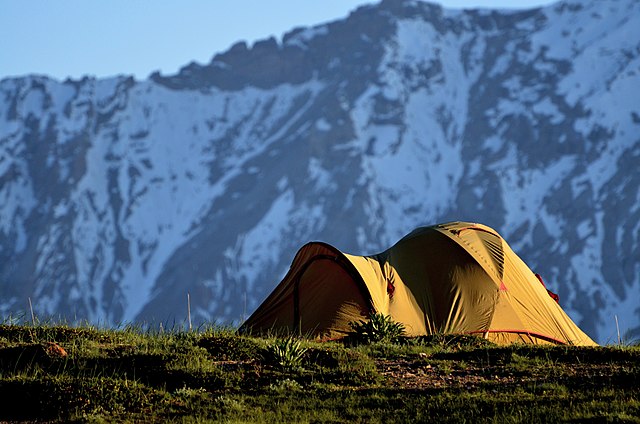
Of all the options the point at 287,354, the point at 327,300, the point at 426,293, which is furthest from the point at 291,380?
the point at 426,293

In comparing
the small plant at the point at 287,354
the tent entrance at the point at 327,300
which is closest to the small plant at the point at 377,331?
the tent entrance at the point at 327,300

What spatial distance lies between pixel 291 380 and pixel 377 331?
4.75 m

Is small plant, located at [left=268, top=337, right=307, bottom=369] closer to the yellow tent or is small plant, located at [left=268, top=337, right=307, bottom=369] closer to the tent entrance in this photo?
the tent entrance

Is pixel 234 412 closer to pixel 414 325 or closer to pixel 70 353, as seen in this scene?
pixel 70 353

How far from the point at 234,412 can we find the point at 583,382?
15.2 feet

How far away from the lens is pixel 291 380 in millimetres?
14523

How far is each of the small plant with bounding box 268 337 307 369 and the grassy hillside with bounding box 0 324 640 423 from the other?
0.06 feet

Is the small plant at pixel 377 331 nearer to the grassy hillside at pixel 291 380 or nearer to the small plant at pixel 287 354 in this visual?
the grassy hillside at pixel 291 380

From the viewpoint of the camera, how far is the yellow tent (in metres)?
22.0

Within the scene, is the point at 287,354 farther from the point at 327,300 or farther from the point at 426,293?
the point at 426,293

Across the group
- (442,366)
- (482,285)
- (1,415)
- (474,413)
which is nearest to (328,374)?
(442,366)

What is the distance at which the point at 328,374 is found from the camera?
49.2 ft

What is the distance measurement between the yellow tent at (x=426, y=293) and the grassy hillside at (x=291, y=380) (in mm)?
4211

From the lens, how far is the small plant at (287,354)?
1521cm
